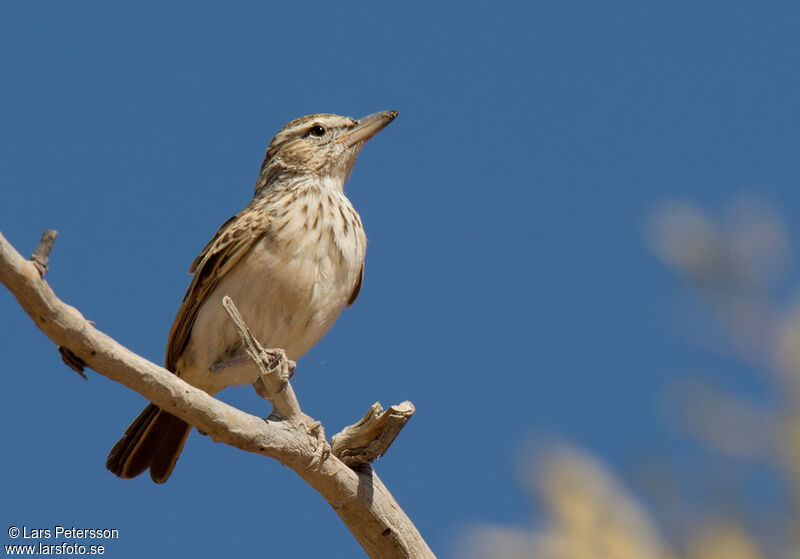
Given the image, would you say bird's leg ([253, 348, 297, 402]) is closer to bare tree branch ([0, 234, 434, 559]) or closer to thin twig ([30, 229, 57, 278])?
bare tree branch ([0, 234, 434, 559])

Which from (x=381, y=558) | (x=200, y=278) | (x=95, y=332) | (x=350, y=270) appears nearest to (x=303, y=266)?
(x=350, y=270)

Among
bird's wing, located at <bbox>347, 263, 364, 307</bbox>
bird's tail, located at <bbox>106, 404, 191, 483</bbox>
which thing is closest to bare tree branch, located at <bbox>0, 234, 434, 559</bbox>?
bird's tail, located at <bbox>106, 404, 191, 483</bbox>

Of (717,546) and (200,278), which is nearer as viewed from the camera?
(717,546)

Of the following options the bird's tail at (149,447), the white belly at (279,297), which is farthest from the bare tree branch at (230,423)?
the bird's tail at (149,447)

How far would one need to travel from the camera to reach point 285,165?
7.75m

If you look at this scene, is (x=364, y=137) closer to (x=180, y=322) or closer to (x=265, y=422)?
(x=180, y=322)

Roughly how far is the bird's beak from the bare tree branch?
120 inches

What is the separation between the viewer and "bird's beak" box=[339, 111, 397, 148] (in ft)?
25.6

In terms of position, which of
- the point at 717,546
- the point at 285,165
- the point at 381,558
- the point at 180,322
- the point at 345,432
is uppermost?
the point at 285,165

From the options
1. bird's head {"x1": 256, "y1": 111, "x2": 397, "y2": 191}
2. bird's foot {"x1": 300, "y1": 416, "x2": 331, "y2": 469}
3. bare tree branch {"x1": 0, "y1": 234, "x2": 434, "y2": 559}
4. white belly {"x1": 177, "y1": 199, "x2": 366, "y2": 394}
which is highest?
bird's head {"x1": 256, "y1": 111, "x2": 397, "y2": 191}

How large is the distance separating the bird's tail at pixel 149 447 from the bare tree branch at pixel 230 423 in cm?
166

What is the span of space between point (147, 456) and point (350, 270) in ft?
6.11

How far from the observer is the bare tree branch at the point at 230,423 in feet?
13.0

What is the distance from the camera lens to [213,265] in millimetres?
6848
